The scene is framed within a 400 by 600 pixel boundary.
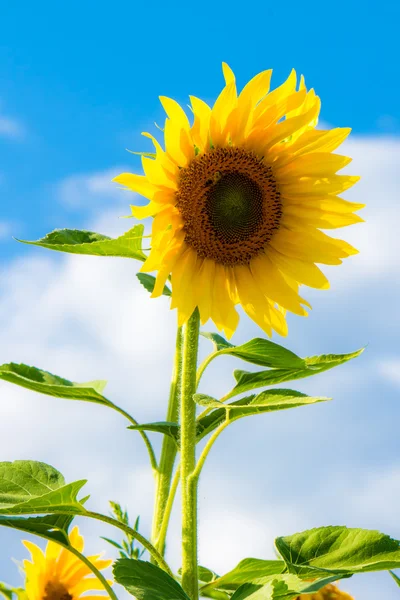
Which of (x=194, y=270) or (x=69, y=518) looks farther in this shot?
(x=194, y=270)

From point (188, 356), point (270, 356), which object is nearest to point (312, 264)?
point (270, 356)

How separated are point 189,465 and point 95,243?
29.8 inches

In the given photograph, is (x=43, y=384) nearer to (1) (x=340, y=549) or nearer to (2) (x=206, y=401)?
(2) (x=206, y=401)

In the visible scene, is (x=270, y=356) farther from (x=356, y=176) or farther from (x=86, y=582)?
(x=86, y=582)

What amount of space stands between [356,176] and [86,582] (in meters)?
1.83

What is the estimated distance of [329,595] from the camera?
8.14 feet

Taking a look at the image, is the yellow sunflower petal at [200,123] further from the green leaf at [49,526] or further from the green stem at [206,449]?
the green leaf at [49,526]

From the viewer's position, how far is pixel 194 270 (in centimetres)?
286

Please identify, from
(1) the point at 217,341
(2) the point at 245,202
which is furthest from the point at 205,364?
(2) the point at 245,202

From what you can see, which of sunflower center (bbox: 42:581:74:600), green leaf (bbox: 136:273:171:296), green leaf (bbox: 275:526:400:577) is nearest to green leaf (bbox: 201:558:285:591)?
green leaf (bbox: 275:526:400:577)

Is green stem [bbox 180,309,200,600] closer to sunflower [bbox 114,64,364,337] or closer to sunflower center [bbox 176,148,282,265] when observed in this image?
sunflower [bbox 114,64,364,337]

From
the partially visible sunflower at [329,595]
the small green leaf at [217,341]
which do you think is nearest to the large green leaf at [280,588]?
the partially visible sunflower at [329,595]

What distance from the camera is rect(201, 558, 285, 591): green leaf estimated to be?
264 cm

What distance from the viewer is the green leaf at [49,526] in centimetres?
255
